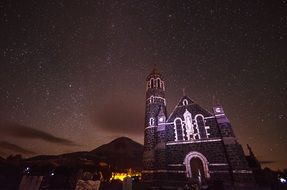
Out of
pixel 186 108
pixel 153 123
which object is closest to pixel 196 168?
pixel 186 108

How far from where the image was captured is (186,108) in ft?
88.6

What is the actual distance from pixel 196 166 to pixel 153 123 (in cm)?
1014

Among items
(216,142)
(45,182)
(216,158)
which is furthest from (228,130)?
(45,182)

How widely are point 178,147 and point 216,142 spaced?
5.57 meters

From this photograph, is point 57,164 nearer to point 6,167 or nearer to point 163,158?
point 6,167

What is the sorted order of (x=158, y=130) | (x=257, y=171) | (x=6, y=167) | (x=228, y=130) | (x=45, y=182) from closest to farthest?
1. (x=6, y=167)
2. (x=45, y=182)
3. (x=228, y=130)
4. (x=158, y=130)
5. (x=257, y=171)

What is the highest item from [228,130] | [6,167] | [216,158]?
[228,130]

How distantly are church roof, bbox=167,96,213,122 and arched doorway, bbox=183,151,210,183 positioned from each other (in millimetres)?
6361

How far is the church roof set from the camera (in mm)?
25609

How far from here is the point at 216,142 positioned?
22.3m

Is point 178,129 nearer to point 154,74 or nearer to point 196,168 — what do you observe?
point 196,168

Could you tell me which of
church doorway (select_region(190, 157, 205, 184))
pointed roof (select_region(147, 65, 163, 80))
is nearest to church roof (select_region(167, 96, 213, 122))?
church doorway (select_region(190, 157, 205, 184))

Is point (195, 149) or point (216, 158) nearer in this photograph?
point (216, 158)

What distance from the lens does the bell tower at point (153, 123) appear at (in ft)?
82.6
